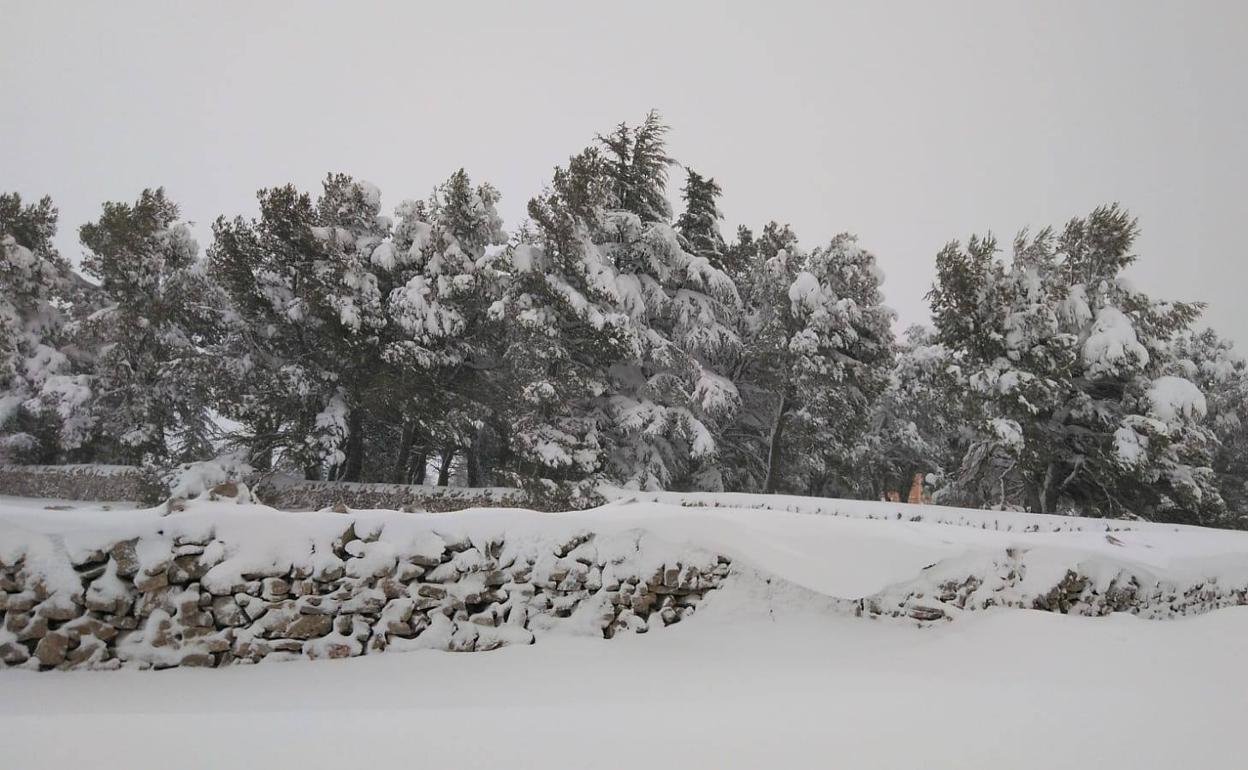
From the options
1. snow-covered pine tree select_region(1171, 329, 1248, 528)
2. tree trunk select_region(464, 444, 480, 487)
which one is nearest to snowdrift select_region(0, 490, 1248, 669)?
tree trunk select_region(464, 444, 480, 487)

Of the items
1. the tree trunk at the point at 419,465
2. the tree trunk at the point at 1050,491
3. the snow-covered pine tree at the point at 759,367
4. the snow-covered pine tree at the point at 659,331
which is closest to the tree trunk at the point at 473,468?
the tree trunk at the point at 419,465

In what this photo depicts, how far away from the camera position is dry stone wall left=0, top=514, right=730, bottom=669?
3.70 metres

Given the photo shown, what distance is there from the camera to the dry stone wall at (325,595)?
12.1ft

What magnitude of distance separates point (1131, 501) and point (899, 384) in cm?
841

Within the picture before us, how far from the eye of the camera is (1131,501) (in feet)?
57.4

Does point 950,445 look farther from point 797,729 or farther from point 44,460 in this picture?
point 44,460

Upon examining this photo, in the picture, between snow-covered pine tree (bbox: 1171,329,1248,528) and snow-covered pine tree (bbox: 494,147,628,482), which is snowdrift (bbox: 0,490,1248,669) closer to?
snow-covered pine tree (bbox: 494,147,628,482)

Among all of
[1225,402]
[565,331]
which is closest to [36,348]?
[565,331]

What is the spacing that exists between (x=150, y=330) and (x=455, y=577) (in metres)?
21.9

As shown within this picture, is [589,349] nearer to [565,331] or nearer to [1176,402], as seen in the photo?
[565,331]

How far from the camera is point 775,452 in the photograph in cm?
2002

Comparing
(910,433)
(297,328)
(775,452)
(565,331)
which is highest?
(565,331)

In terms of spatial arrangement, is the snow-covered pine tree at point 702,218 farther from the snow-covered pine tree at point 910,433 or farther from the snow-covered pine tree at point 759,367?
the snow-covered pine tree at point 910,433

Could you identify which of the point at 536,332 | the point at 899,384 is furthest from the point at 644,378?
the point at 899,384
